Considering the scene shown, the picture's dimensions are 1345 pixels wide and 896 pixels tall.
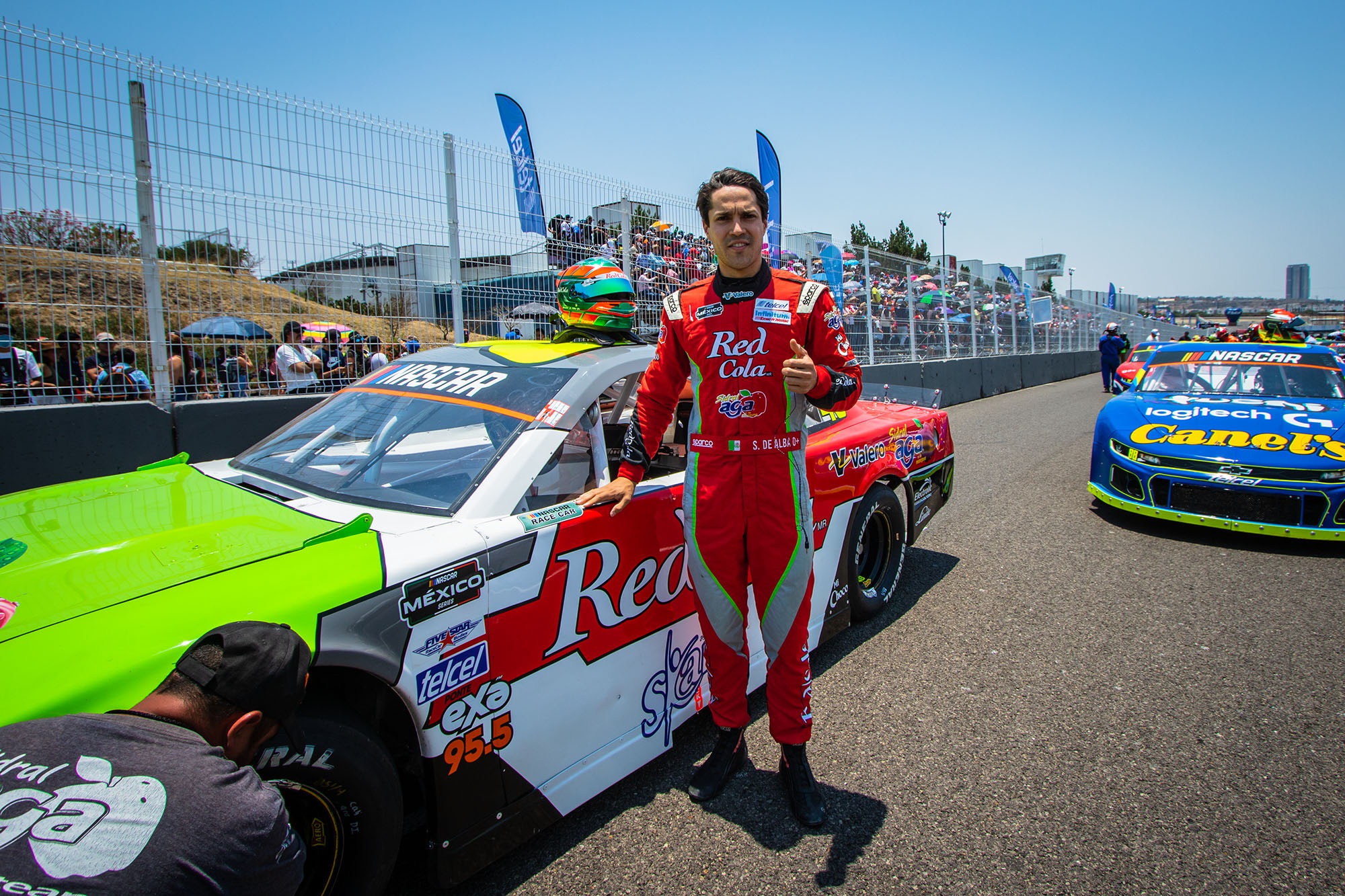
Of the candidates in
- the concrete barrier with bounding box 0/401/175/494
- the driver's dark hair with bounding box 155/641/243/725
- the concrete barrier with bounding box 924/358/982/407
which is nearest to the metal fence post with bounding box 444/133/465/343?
the concrete barrier with bounding box 0/401/175/494

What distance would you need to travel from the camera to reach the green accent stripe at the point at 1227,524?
4648 mm

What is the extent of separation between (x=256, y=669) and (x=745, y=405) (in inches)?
58.9

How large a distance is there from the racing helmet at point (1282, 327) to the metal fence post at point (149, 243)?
11.3m

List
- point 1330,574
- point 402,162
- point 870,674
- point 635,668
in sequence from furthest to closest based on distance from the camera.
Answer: point 402,162, point 1330,574, point 870,674, point 635,668

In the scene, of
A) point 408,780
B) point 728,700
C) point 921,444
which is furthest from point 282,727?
point 921,444

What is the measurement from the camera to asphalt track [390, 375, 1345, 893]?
205cm

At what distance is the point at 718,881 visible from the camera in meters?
2.02

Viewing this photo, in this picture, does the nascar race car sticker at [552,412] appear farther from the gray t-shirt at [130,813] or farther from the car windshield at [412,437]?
the gray t-shirt at [130,813]

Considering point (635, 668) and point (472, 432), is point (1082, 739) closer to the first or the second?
point (635, 668)

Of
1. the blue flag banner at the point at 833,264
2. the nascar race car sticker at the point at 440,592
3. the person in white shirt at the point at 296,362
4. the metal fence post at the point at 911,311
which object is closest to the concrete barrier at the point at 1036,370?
the metal fence post at the point at 911,311

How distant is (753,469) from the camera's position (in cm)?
228

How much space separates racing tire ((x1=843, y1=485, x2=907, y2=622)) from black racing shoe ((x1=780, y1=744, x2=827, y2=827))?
125 cm

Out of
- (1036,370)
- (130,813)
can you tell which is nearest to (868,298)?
(1036,370)

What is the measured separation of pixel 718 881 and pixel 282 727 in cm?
127
